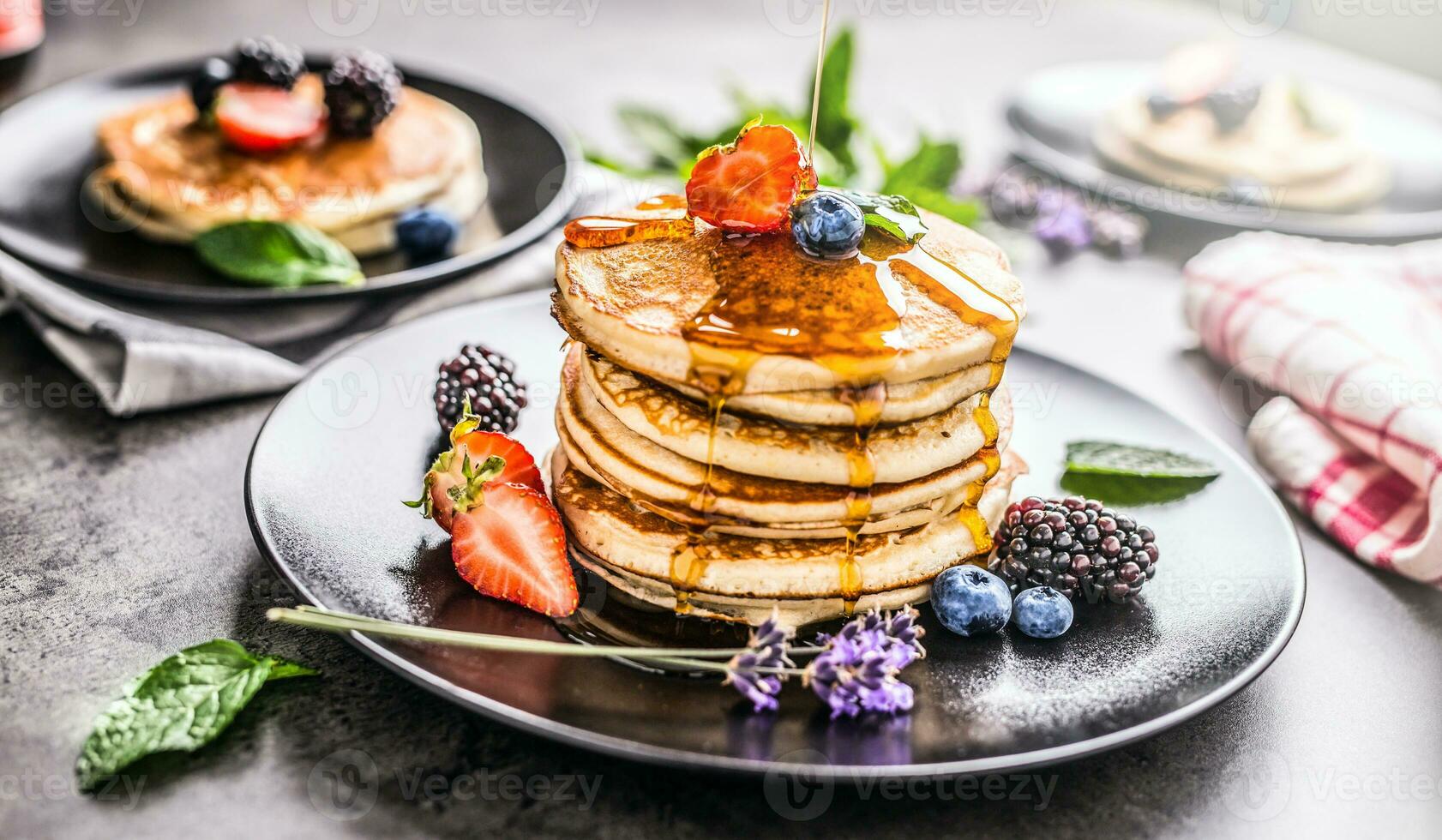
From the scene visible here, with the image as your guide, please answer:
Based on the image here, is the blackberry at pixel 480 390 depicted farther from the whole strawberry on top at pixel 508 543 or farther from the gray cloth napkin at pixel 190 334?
the gray cloth napkin at pixel 190 334

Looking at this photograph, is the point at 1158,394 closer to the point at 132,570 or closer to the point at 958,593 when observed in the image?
the point at 958,593

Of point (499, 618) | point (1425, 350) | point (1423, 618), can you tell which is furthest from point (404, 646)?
point (1425, 350)

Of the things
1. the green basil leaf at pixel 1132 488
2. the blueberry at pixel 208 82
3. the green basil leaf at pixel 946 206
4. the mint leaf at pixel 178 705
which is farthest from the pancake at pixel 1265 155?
the mint leaf at pixel 178 705

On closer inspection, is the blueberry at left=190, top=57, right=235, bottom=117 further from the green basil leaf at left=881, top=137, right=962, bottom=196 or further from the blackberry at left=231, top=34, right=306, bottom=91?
the green basil leaf at left=881, top=137, right=962, bottom=196

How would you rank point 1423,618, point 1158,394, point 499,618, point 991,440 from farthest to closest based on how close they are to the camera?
point 1158,394 → point 1423,618 → point 991,440 → point 499,618

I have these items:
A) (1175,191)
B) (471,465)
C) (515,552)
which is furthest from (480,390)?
(1175,191)

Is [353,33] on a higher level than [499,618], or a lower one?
lower
